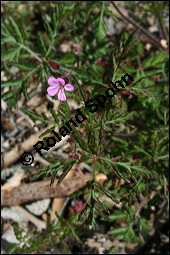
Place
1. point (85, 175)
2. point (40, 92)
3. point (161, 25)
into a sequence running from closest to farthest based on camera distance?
point (85, 175) → point (161, 25) → point (40, 92)

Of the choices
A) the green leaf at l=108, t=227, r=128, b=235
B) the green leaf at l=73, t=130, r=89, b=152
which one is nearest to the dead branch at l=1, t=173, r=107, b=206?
the green leaf at l=108, t=227, r=128, b=235

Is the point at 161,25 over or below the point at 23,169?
over

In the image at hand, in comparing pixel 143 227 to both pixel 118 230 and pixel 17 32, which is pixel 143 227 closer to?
pixel 118 230

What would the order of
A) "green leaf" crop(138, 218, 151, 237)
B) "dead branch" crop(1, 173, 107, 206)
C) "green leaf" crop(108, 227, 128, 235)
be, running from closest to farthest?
"green leaf" crop(138, 218, 151, 237), "green leaf" crop(108, 227, 128, 235), "dead branch" crop(1, 173, 107, 206)

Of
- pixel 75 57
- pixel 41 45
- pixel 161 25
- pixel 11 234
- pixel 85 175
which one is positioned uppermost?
pixel 161 25

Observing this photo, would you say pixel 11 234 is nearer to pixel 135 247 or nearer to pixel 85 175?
pixel 85 175

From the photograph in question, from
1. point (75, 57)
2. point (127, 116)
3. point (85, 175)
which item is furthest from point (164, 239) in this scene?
point (75, 57)

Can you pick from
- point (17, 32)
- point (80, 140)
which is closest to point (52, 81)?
point (80, 140)

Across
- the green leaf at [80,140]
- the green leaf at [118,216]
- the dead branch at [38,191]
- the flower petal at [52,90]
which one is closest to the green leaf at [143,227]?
the green leaf at [118,216]

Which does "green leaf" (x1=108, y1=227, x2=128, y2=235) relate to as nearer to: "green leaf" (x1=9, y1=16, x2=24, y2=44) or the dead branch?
the dead branch
